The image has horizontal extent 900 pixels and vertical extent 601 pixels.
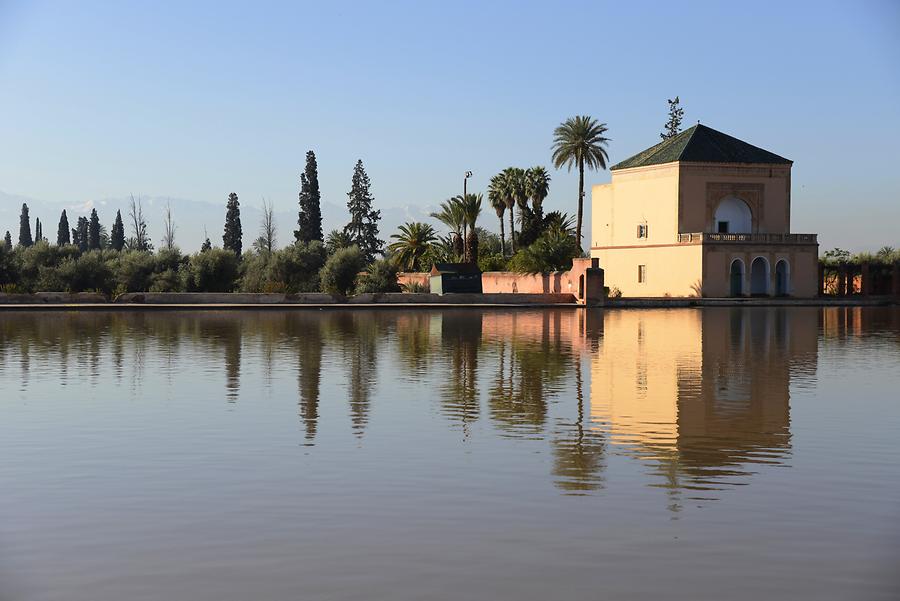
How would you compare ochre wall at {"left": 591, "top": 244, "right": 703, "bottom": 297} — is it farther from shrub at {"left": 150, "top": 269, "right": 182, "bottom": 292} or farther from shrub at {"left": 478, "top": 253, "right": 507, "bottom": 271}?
shrub at {"left": 150, "top": 269, "right": 182, "bottom": 292}

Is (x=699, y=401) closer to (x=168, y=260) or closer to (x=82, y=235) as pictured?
(x=168, y=260)

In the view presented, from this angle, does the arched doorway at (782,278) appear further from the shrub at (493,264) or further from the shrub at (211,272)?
the shrub at (211,272)

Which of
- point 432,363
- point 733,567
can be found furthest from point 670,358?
point 733,567

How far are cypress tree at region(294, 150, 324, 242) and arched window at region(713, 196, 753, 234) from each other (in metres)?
29.0

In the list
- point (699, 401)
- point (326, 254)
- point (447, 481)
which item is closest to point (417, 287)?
point (326, 254)

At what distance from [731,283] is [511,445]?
2038 inches

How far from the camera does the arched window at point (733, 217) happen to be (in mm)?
62062

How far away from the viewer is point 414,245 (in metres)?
78.2

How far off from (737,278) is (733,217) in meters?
4.40

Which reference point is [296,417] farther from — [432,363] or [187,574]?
[432,363]

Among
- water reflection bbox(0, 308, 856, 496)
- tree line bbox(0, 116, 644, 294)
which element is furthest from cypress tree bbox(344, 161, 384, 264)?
water reflection bbox(0, 308, 856, 496)

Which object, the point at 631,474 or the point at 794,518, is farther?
the point at 631,474

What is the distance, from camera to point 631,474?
29.7 ft

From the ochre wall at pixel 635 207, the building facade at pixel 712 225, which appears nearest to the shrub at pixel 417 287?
the ochre wall at pixel 635 207
